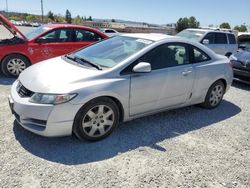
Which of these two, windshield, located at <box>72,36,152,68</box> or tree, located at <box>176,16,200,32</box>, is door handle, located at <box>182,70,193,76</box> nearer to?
windshield, located at <box>72,36,152,68</box>

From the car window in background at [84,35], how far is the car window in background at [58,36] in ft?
0.75

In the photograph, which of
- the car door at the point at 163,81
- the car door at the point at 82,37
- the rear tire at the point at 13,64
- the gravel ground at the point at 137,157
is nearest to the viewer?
the gravel ground at the point at 137,157

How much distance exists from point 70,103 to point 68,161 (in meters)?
0.72

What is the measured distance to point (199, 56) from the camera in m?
5.06

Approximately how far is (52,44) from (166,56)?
389 centimetres

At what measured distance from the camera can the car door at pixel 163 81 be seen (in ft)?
13.6

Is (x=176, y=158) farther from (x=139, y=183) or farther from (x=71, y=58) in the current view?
(x=71, y=58)

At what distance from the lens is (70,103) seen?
348cm

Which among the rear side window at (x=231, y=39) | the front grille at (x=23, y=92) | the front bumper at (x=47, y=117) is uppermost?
the rear side window at (x=231, y=39)

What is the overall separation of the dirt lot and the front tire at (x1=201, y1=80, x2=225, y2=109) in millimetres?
703

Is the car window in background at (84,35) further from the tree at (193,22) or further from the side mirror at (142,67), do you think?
the tree at (193,22)

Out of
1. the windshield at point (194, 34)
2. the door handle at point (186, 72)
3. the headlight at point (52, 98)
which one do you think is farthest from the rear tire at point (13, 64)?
the windshield at point (194, 34)

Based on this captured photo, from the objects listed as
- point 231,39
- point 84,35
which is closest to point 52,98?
point 84,35

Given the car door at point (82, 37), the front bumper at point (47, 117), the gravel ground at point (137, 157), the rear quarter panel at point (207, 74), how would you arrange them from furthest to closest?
the car door at point (82, 37)
the rear quarter panel at point (207, 74)
the front bumper at point (47, 117)
the gravel ground at point (137, 157)
